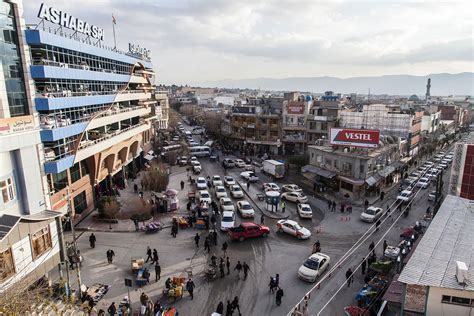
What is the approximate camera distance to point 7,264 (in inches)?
646

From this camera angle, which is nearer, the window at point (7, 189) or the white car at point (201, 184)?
the window at point (7, 189)

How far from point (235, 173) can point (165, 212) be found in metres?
18.1

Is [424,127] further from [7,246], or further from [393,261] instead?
[7,246]

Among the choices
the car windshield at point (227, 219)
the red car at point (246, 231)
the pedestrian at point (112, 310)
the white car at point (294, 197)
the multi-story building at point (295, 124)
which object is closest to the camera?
the pedestrian at point (112, 310)

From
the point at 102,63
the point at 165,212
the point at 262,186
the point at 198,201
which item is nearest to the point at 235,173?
the point at 262,186

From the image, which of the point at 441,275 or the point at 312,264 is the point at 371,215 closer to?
the point at 312,264

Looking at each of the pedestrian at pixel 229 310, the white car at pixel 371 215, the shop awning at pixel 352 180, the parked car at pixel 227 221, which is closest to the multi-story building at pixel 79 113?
the parked car at pixel 227 221

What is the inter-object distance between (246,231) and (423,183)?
26840 mm

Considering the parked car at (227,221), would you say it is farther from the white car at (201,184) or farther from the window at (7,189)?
the window at (7,189)

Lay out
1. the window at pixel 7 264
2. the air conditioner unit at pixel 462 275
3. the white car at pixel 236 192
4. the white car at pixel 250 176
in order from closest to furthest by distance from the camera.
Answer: the air conditioner unit at pixel 462 275
the window at pixel 7 264
the white car at pixel 236 192
the white car at pixel 250 176

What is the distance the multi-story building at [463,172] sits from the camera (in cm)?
2709

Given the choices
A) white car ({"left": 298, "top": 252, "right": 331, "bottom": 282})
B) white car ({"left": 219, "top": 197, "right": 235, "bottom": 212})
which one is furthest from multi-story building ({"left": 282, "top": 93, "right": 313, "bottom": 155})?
white car ({"left": 298, "top": 252, "right": 331, "bottom": 282})

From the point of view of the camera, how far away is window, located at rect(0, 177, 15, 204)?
57.0 feet

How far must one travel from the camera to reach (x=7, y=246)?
16.4m
